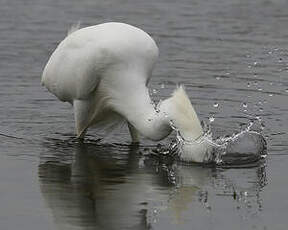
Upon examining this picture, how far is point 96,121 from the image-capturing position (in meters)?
13.0

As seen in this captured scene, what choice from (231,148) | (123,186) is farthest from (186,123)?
(231,148)

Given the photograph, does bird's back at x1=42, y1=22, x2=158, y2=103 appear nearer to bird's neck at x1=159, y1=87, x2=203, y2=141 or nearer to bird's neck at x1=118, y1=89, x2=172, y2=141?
bird's neck at x1=118, y1=89, x2=172, y2=141

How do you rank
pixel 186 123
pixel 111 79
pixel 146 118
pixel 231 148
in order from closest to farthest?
pixel 186 123, pixel 146 118, pixel 231 148, pixel 111 79

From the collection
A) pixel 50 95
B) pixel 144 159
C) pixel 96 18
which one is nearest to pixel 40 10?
pixel 96 18

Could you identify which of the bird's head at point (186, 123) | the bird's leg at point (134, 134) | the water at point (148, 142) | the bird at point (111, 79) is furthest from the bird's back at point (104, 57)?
the bird's head at point (186, 123)

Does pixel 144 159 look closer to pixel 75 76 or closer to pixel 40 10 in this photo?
pixel 75 76

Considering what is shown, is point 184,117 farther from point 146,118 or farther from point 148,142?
point 148,142

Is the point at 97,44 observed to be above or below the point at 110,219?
above

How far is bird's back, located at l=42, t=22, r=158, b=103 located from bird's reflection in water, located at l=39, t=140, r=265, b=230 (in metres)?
0.77

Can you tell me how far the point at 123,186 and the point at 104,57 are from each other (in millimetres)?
1910

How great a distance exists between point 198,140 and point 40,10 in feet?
36.6

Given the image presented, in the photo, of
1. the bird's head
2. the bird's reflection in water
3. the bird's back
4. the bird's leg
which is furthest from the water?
the bird's back

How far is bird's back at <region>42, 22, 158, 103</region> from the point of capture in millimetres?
11977

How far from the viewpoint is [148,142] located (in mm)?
12805
